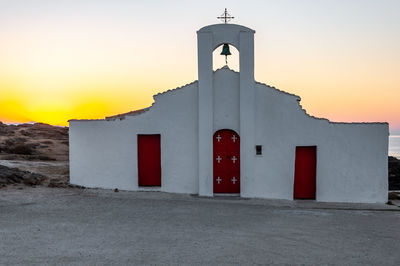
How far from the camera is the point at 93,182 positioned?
16.3 metres

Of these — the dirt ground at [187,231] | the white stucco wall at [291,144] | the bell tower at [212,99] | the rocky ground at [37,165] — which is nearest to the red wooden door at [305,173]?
the white stucco wall at [291,144]

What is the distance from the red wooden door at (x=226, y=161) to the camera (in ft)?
50.6

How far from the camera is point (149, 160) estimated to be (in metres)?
16.0

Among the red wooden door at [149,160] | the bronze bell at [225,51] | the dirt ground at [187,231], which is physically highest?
the bronze bell at [225,51]

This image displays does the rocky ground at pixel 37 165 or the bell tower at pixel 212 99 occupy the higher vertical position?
the bell tower at pixel 212 99

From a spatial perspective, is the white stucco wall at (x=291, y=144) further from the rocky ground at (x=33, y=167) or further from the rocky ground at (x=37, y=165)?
the rocky ground at (x=33, y=167)

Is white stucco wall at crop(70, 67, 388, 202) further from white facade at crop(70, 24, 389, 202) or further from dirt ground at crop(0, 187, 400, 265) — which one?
dirt ground at crop(0, 187, 400, 265)

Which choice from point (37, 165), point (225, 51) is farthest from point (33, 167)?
point (225, 51)

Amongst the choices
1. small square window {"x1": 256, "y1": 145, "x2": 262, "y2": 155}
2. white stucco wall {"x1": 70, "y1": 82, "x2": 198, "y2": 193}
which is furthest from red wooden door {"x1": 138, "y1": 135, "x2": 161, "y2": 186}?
small square window {"x1": 256, "y1": 145, "x2": 262, "y2": 155}

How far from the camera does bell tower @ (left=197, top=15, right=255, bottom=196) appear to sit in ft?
49.8

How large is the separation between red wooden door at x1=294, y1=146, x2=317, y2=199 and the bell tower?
190 cm

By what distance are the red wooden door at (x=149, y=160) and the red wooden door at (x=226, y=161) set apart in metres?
2.38

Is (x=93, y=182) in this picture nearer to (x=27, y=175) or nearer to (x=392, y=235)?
(x=27, y=175)

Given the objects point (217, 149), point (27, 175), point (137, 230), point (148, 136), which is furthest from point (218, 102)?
point (27, 175)
